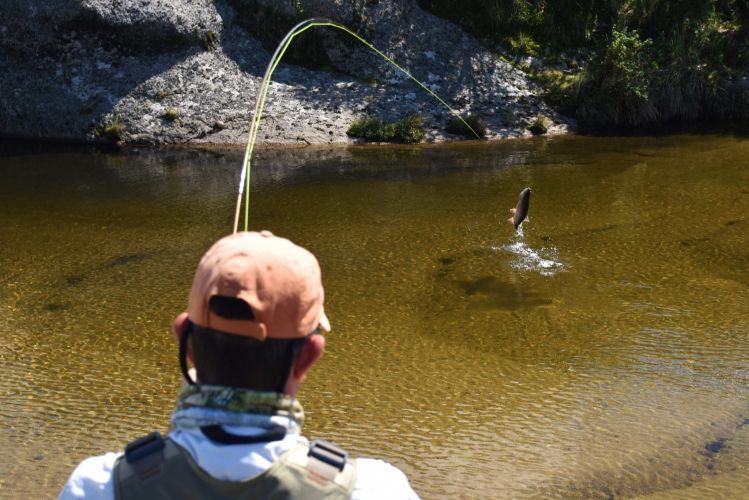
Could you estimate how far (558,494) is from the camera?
404 centimetres

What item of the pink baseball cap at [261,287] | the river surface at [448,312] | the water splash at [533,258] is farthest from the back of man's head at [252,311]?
the water splash at [533,258]

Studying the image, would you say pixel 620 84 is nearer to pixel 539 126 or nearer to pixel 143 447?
pixel 539 126

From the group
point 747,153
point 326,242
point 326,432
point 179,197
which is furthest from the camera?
point 747,153

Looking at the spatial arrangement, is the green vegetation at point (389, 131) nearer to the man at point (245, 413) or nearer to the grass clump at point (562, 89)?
the grass clump at point (562, 89)

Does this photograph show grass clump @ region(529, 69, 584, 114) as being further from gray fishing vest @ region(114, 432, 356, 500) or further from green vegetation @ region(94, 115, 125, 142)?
gray fishing vest @ region(114, 432, 356, 500)

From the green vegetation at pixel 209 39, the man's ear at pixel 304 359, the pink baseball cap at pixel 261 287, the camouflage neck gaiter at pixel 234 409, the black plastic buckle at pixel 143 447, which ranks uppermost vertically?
the green vegetation at pixel 209 39

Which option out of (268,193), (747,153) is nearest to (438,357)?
(268,193)

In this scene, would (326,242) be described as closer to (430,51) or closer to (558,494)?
(558,494)

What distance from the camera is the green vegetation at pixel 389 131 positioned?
38.8 feet

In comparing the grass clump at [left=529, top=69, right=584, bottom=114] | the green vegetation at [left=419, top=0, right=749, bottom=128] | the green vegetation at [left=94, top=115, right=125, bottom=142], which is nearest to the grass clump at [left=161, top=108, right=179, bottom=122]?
the green vegetation at [left=94, top=115, right=125, bottom=142]

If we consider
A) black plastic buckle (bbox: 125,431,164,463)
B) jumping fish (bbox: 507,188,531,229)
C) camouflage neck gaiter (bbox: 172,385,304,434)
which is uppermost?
camouflage neck gaiter (bbox: 172,385,304,434)

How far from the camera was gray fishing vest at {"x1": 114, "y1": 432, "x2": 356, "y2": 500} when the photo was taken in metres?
1.56

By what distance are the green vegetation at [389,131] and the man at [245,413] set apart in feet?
33.7

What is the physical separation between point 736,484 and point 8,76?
36.2 ft
